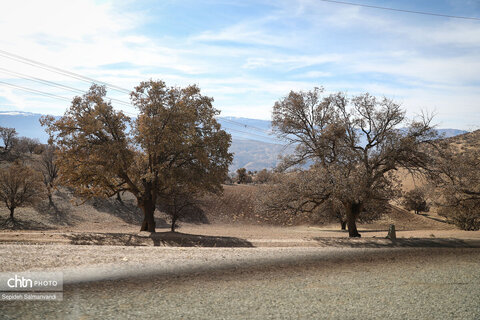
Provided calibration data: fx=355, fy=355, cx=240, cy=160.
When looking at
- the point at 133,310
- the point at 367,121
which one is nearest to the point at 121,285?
the point at 133,310

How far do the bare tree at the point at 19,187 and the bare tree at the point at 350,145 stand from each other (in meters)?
26.5

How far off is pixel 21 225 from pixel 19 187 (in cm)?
432

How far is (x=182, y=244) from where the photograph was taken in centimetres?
2148

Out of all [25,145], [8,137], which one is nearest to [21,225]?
[8,137]

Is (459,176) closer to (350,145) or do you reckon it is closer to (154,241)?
(350,145)

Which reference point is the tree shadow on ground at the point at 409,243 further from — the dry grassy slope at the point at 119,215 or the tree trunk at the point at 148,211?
the dry grassy slope at the point at 119,215

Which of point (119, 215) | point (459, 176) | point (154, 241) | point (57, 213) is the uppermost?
point (459, 176)

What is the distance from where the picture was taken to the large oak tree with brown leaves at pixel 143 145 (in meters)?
24.4

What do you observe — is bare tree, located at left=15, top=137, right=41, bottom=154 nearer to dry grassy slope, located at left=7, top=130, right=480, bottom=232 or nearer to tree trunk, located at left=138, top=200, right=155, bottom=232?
dry grassy slope, located at left=7, top=130, right=480, bottom=232

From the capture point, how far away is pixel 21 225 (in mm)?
35062

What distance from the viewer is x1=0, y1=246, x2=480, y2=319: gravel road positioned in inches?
316

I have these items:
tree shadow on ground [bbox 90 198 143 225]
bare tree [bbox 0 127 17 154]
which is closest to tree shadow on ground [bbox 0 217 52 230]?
tree shadow on ground [bbox 90 198 143 225]

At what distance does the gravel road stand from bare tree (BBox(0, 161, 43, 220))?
2805cm

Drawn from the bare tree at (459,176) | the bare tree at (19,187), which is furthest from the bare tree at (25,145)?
the bare tree at (459,176)
